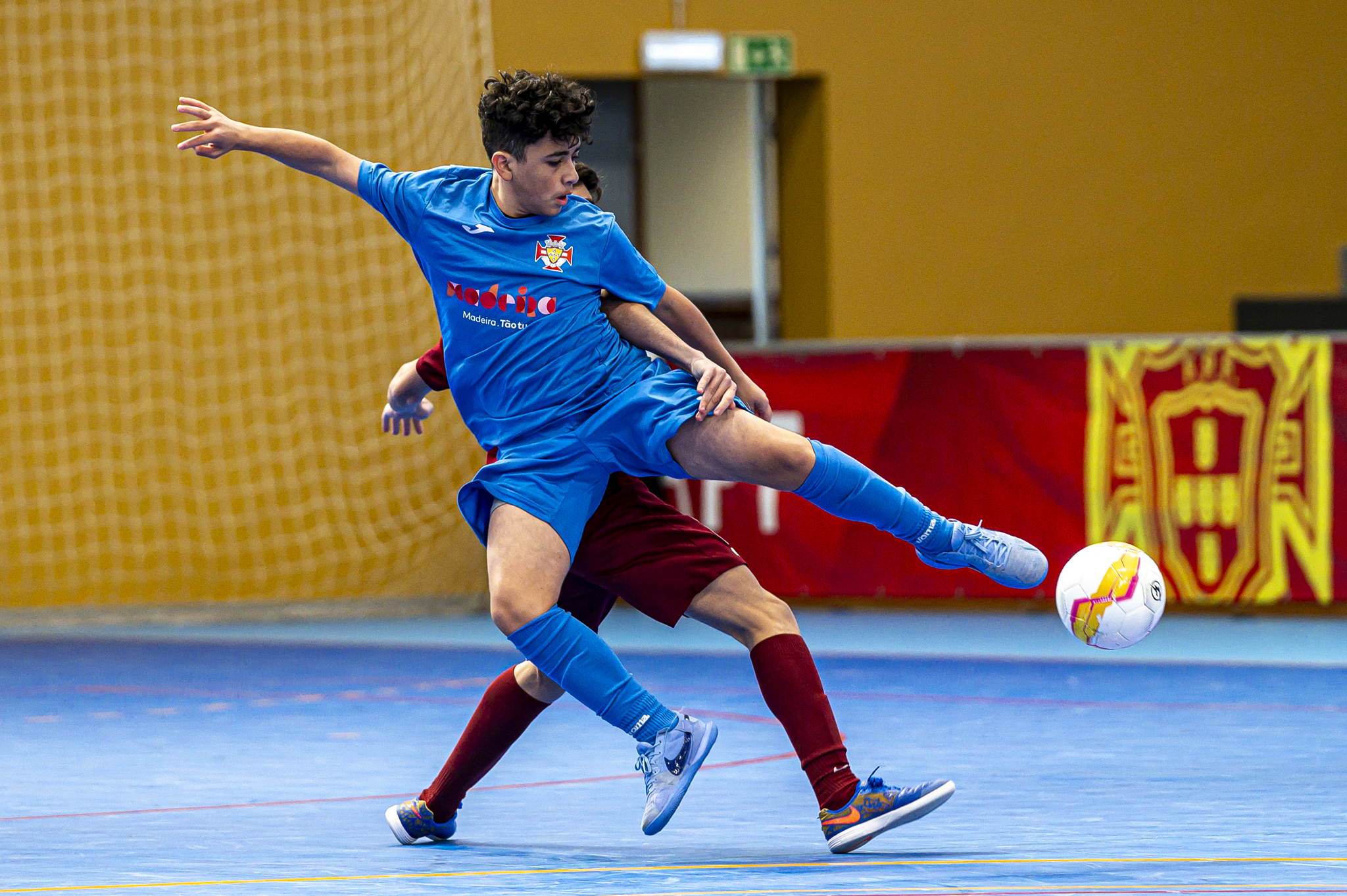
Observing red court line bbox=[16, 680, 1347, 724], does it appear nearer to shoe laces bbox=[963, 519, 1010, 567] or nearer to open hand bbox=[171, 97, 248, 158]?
shoe laces bbox=[963, 519, 1010, 567]

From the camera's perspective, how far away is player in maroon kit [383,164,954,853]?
4.54 metres

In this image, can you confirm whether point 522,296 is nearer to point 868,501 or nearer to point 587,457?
point 587,457

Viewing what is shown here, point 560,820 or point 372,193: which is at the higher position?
point 372,193

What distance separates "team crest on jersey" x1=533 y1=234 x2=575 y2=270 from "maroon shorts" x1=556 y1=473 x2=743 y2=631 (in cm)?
57

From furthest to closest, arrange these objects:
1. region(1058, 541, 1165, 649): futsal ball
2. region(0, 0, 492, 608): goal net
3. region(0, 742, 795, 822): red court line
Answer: region(0, 0, 492, 608): goal net
region(0, 742, 795, 822): red court line
region(1058, 541, 1165, 649): futsal ball

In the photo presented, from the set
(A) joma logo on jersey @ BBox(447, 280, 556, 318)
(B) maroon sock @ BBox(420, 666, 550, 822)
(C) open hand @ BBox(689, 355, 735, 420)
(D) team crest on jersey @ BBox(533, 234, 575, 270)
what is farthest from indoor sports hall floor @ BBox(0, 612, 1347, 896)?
(D) team crest on jersey @ BBox(533, 234, 575, 270)

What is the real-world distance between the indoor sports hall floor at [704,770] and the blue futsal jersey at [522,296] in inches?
43.9

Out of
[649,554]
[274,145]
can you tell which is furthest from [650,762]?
[274,145]

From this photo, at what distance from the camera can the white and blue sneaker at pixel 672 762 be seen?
4.44 metres

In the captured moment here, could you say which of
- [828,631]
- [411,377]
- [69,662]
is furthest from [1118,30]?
[411,377]

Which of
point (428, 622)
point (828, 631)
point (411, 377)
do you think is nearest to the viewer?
point (411, 377)

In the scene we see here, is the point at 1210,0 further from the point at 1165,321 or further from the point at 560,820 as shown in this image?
the point at 560,820

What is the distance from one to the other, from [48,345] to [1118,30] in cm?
853

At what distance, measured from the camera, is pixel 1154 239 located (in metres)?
15.5
